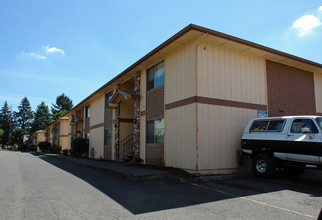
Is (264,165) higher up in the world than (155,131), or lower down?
lower down

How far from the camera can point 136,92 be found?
1559 cm

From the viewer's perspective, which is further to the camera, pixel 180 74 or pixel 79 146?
pixel 79 146

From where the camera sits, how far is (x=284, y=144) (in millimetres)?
8961

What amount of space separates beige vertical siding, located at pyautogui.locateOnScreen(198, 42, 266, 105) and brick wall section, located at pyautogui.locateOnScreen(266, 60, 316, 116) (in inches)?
24.8

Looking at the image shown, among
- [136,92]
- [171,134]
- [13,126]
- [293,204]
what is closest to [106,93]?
[136,92]

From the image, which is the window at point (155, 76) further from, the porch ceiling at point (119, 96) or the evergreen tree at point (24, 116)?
the evergreen tree at point (24, 116)

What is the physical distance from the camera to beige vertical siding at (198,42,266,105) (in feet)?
36.1

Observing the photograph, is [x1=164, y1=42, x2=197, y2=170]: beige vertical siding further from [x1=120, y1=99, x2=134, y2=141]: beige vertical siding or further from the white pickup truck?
[x1=120, y1=99, x2=134, y2=141]: beige vertical siding

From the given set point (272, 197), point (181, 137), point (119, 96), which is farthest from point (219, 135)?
point (119, 96)

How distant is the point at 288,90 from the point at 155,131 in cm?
731

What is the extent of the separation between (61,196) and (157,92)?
308 inches

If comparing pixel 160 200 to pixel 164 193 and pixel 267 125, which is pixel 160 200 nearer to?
pixel 164 193

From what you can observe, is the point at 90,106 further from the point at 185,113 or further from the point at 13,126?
the point at 13,126

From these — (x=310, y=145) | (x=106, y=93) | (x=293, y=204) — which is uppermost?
(x=106, y=93)
